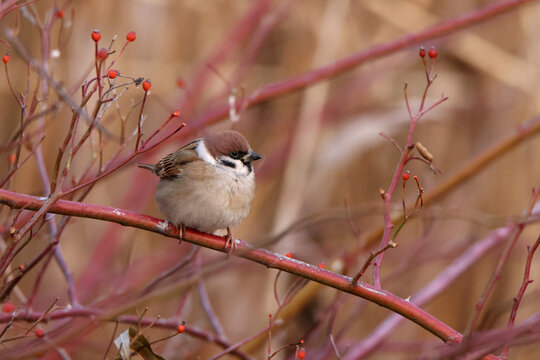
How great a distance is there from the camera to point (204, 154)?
214 cm

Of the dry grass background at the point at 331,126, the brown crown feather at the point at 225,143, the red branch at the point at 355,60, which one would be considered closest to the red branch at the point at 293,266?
the brown crown feather at the point at 225,143

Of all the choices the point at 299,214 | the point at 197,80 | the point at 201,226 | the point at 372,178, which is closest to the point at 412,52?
the point at 372,178

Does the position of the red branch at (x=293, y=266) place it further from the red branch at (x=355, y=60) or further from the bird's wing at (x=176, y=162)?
the red branch at (x=355, y=60)

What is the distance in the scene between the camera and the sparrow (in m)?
1.95

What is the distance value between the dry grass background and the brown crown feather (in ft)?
3.73

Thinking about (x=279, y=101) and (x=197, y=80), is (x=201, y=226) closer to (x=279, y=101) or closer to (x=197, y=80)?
(x=197, y=80)

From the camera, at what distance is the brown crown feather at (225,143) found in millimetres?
2111

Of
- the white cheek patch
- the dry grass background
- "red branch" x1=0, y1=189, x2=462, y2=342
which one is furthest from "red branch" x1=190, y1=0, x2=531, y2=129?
"red branch" x1=0, y1=189, x2=462, y2=342

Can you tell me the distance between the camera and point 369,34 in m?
3.91

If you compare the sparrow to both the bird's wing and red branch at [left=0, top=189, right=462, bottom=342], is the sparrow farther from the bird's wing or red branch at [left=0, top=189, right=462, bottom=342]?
red branch at [left=0, top=189, right=462, bottom=342]

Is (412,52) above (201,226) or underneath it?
above

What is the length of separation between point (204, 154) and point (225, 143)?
8cm

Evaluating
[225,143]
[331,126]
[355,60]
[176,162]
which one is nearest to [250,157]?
[225,143]

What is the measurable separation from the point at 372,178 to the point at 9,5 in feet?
9.14
